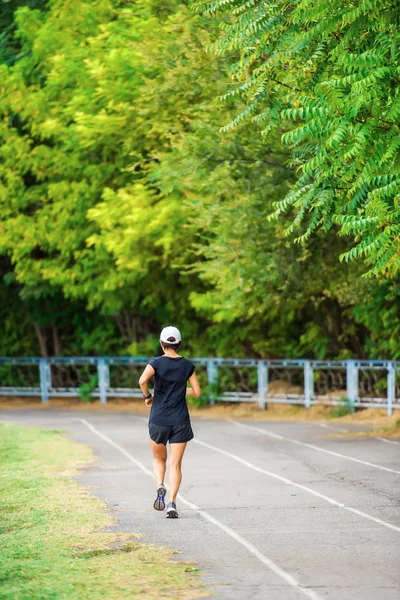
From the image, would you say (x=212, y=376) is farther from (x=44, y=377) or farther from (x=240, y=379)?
(x=44, y=377)

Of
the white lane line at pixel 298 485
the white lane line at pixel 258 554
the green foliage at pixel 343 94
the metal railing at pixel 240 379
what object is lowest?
the white lane line at pixel 258 554

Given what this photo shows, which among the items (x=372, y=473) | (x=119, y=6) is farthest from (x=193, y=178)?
(x=119, y=6)

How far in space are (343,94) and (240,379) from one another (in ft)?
75.1

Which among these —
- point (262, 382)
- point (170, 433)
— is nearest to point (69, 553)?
point (170, 433)

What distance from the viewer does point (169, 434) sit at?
47.1 feet

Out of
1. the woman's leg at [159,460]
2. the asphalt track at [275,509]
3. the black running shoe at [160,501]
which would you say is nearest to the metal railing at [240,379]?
the asphalt track at [275,509]

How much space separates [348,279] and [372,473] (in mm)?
9243

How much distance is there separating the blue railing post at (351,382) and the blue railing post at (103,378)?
10479 millimetres

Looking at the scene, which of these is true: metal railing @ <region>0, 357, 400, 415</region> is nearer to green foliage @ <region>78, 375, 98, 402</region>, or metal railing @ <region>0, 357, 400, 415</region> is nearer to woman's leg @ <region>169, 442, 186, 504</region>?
green foliage @ <region>78, 375, 98, 402</region>

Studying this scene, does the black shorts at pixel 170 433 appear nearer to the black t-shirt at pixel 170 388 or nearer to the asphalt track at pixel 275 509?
the black t-shirt at pixel 170 388

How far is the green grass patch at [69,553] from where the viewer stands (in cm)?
961

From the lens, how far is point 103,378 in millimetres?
39594

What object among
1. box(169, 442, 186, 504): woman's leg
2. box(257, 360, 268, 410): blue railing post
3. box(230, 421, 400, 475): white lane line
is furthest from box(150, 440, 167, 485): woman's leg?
box(257, 360, 268, 410): blue railing post

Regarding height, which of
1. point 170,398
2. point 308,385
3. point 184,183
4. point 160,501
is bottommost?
point 160,501
